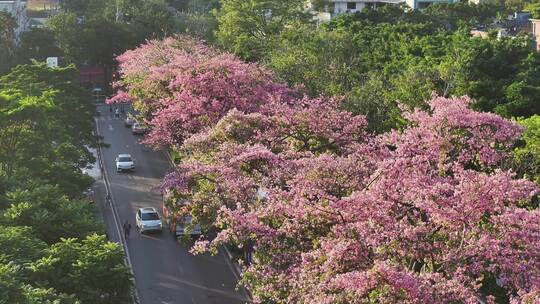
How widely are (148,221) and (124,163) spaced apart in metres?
12.1

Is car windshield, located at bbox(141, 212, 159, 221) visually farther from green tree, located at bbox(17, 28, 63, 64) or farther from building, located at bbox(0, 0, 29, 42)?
building, located at bbox(0, 0, 29, 42)

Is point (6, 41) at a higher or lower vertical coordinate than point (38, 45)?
higher

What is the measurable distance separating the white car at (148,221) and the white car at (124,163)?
1090cm

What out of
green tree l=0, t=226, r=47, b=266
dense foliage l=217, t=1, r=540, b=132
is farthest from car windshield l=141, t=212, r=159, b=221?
green tree l=0, t=226, r=47, b=266

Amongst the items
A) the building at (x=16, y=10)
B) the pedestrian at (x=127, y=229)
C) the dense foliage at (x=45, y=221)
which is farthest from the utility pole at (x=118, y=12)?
the pedestrian at (x=127, y=229)

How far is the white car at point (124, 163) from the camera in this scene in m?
45.8

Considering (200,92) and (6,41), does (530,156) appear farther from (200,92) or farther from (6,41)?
(6,41)

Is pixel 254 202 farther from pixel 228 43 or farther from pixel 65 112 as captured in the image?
pixel 228 43

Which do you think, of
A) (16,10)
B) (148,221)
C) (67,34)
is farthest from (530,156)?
(16,10)

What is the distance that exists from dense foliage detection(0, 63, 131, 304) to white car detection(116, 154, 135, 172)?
10.4 metres

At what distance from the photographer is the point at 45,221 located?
20.6 meters

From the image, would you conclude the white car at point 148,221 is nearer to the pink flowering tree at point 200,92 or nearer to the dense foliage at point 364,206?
the pink flowering tree at point 200,92

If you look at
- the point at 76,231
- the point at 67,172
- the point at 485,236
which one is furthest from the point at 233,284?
the point at 485,236

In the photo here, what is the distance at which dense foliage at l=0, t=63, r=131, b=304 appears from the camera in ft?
55.6
